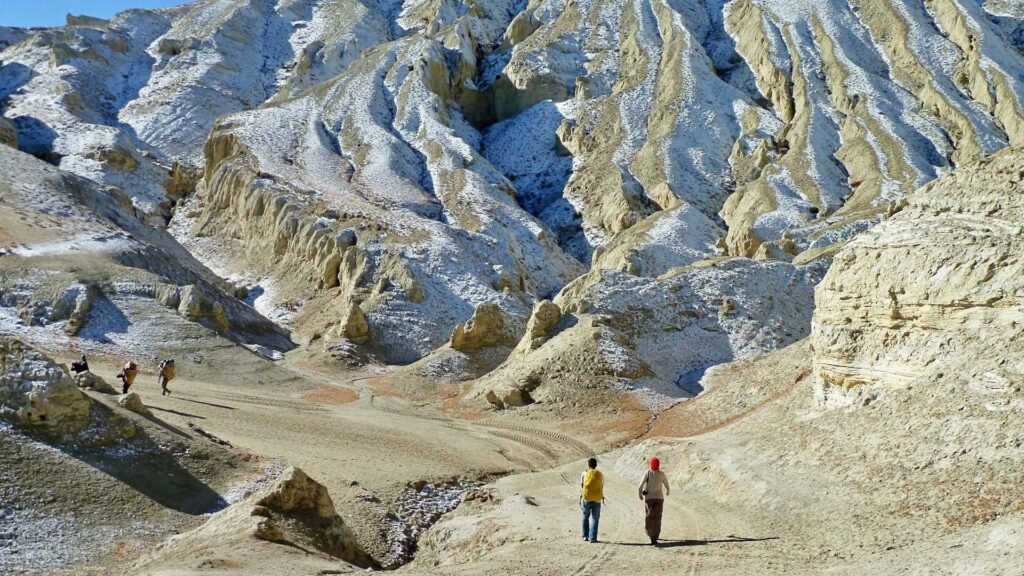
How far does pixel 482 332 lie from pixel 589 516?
2435 centimetres

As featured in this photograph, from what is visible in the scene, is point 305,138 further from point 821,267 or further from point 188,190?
point 821,267

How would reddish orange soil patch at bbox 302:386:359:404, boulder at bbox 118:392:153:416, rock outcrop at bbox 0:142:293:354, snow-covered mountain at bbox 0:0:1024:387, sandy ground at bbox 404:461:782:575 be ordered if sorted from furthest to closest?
snow-covered mountain at bbox 0:0:1024:387, rock outcrop at bbox 0:142:293:354, reddish orange soil patch at bbox 302:386:359:404, boulder at bbox 118:392:153:416, sandy ground at bbox 404:461:782:575

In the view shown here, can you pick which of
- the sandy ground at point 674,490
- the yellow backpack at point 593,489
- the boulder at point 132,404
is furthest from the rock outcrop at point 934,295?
the boulder at point 132,404

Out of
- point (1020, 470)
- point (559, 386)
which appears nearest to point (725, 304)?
point (559, 386)

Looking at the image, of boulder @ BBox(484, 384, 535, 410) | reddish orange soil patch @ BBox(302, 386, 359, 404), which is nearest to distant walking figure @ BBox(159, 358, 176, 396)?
reddish orange soil patch @ BBox(302, 386, 359, 404)

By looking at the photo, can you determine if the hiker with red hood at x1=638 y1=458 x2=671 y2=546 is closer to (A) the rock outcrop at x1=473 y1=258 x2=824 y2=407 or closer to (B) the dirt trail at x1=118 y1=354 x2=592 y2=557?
(B) the dirt trail at x1=118 y1=354 x2=592 y2=557

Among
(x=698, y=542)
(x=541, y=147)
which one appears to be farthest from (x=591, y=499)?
(x=541, y=147)

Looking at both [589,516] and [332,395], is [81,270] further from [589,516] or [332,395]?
[589,516]

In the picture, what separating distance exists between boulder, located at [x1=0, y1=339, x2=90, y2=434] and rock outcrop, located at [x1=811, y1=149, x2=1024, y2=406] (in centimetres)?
1471

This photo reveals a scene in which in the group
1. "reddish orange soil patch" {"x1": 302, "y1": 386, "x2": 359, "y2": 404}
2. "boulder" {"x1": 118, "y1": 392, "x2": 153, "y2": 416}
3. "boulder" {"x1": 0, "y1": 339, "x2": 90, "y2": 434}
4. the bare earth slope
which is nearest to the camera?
the bare earth slope

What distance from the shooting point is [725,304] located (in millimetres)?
32094

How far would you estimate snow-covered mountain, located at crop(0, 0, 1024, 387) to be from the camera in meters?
39.4

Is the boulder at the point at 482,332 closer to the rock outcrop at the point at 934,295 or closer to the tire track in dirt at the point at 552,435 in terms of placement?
the tire track in dirt at the point at 552,435

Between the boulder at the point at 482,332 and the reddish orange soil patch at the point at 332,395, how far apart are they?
6308mm
